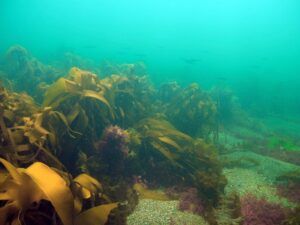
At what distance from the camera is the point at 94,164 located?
3508mm

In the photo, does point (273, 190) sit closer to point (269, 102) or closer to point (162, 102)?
point (162, 102)

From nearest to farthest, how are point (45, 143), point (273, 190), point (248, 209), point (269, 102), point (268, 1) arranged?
1. point (45, 143)
2. point (248, 209)
3. point (273, 190)
4. point (269, 102)
5. point (268, 1)

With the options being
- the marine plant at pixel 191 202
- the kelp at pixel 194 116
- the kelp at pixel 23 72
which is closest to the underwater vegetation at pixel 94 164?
the marine plant at pixel 191 202

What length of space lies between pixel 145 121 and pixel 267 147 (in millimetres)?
4515

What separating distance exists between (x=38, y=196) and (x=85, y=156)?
1550 millimetres

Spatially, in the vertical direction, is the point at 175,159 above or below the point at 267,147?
above

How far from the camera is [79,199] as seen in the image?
2381 millimetres

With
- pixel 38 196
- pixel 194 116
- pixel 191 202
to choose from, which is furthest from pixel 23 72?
pixel 38 196

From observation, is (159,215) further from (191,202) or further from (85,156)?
(85,156)

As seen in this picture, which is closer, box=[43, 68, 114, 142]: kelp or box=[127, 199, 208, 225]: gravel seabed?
box=[127, 199, 208, 225]: gravel seabed

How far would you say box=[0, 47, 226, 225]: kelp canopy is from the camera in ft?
6.51

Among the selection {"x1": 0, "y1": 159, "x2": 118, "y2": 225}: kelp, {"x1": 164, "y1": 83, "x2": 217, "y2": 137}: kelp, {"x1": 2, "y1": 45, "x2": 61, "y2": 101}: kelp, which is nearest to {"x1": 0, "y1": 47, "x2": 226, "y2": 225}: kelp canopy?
{"x1": 0, "y1": 159, "x2": 118, "y2": 225}: kelp

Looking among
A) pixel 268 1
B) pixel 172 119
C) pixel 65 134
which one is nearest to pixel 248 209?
pixel 65 134

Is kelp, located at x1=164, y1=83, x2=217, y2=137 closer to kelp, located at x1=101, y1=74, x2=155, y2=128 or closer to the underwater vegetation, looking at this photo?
kelp, located at x1=101, y1=74, x2=155, y2=128
